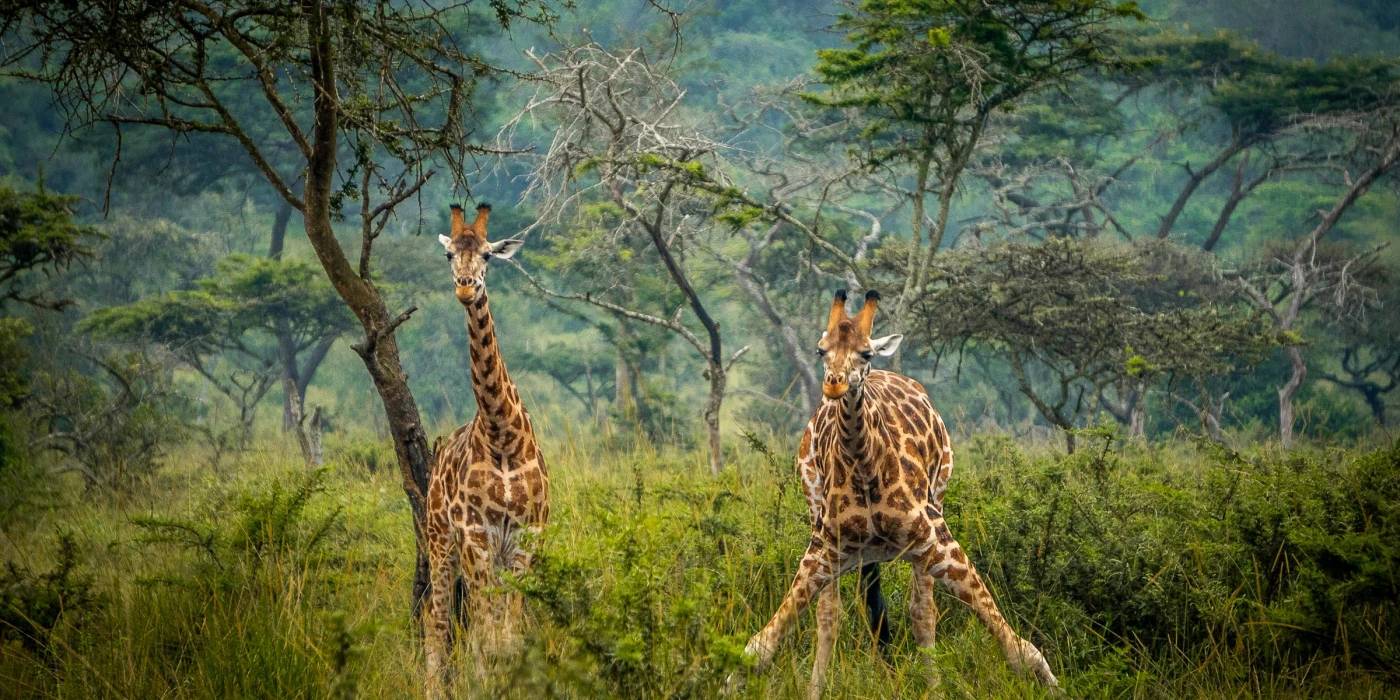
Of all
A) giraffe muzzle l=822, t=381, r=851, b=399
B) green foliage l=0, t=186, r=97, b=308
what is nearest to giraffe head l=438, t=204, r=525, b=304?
giraffe muzzle l=822, t=381, r=851, b=399

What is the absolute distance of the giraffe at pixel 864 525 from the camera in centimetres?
417

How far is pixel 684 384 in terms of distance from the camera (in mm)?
32438

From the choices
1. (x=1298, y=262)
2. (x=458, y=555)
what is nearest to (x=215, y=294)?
(x=458, y=555)

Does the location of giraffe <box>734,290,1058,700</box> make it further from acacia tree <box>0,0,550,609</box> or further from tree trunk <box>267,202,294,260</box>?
tree trunk <box>267,202,294,260</box>

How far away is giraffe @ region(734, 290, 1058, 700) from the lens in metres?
4.17

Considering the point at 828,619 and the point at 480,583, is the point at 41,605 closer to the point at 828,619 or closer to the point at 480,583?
the point at 480,583

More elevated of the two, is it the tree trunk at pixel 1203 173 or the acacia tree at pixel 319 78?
the acacia tree at pixel 319 78

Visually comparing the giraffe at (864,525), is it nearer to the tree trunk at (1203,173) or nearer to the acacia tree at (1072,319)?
the acacia tree at (1072,319)

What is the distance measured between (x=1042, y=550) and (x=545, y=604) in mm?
2697

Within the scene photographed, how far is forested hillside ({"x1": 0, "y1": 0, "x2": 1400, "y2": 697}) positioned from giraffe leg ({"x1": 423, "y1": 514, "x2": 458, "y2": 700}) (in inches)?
7.1

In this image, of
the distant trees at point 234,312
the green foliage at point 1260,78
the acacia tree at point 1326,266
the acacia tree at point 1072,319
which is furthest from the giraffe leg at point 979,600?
the green foliage at point 1260,78

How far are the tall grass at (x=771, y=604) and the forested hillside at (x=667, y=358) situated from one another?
28mm

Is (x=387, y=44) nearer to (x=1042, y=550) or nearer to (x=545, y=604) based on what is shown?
(x=545, y=604)

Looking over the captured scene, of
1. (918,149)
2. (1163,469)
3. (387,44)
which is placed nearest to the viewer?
(387,44)
